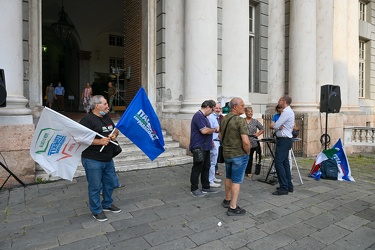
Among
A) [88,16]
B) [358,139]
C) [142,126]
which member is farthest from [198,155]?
[88,16]

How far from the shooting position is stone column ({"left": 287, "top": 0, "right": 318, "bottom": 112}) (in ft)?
35.0

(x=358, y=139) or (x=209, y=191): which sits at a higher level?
(x=358, y=139)

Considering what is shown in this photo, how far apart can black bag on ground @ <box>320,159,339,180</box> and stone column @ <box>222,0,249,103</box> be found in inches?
140

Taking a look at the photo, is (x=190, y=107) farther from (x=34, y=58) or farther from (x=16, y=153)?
(x=16, y=153)

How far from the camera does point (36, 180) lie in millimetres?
5887

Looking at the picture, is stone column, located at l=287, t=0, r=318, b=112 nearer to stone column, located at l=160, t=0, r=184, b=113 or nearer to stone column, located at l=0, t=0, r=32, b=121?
stone column, located at l=160, t=0, r=184, b=113

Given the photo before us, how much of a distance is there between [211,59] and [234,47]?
120 centimetres

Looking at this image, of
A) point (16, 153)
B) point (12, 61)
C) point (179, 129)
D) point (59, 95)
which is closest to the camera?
point (16, 153)

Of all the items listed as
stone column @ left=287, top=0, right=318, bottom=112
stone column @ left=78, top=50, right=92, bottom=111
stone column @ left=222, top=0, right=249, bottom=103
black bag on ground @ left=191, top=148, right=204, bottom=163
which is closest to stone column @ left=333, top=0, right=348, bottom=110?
stone column @ left=287, top=0, right=318, bottom=112

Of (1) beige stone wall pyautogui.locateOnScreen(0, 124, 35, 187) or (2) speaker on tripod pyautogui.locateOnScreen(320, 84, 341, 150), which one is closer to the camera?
(1) beige stone wall pyautogui.locateOnScreen(0, 124, 35, 187)

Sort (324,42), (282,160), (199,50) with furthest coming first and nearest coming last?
(324,42)
(199,50)
(282,160)

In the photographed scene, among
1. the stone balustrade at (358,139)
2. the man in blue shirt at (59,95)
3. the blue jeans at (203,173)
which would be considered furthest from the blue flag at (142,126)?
the man in blue shirt at (59,95)

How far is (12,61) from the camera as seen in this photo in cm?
580

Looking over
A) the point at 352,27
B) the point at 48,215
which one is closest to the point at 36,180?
the point at 48,215
